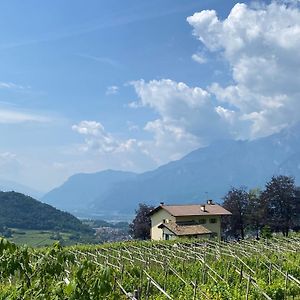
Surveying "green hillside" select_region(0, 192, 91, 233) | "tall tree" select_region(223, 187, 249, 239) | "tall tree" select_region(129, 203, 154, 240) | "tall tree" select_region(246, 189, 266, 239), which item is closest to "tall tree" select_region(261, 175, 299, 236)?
"tall tree" select_region(246, 189, 266, 239)

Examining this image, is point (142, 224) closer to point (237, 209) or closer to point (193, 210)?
point (193, 210)

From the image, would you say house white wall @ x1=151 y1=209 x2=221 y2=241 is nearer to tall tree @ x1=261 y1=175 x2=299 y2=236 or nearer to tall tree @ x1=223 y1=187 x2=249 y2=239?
tall tree @ x1=223 y1=187 x2=249 y2=239

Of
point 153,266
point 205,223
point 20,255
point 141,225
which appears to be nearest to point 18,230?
point 141,225

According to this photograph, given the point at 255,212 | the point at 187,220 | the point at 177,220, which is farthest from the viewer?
the point at 255,212

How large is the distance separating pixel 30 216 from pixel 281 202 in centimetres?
7890

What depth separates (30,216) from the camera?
106750mm

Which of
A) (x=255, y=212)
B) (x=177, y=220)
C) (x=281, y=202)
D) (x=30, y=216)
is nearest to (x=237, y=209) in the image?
(x=255, y=212)

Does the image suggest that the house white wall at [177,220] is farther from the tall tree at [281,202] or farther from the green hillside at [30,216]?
the green hillside at [30,216]

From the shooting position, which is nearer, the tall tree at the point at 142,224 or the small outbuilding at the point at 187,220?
the small outbuilding at the point at 187,220

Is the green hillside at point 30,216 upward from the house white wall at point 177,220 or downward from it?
upward

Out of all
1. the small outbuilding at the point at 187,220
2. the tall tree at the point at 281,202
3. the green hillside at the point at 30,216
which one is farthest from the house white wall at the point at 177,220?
the green hillside at the point at 30,216

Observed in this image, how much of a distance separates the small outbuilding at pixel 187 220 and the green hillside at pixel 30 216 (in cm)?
6616

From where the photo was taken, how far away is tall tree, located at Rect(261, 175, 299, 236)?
43.9 m

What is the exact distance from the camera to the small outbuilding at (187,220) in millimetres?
37803
